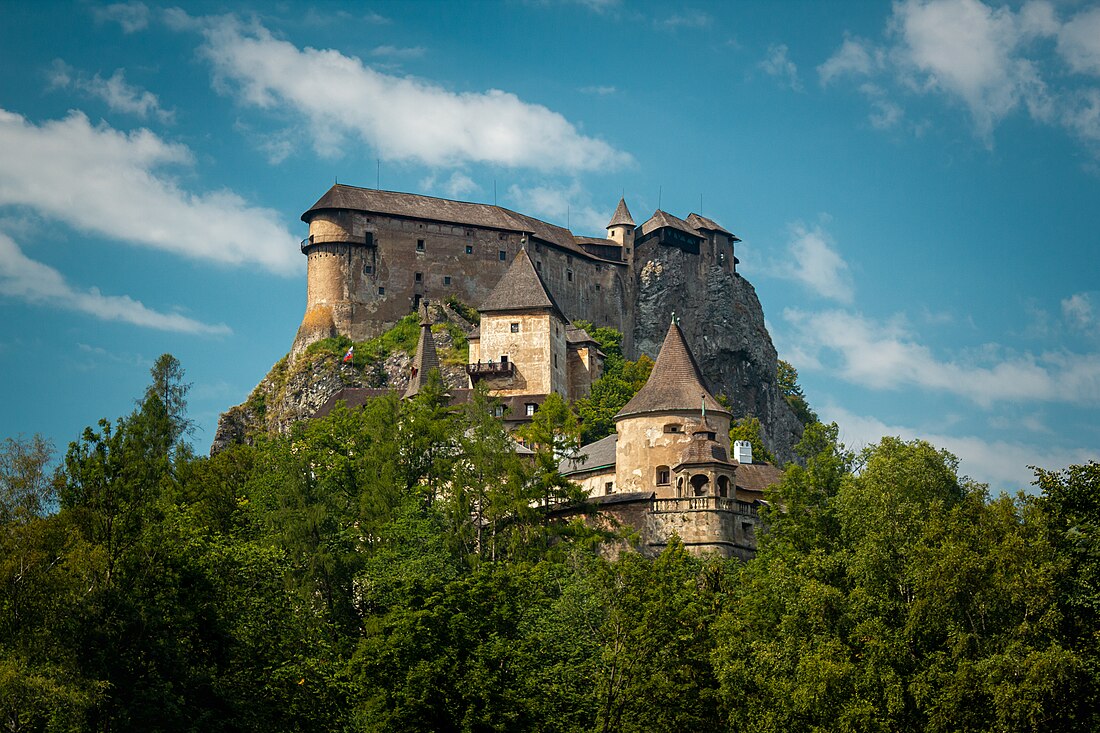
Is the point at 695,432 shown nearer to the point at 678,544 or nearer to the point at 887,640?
the point at 678,544

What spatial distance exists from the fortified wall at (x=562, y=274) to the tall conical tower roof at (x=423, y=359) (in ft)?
31.4

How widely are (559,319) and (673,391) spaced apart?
103 feet

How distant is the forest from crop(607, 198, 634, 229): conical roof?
7602 cm

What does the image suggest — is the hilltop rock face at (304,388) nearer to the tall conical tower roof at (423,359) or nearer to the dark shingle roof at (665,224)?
the tall conical tower roof at (423,359)

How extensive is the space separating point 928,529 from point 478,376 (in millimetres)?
49530

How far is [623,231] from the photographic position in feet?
426

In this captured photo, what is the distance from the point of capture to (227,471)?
70438 mm

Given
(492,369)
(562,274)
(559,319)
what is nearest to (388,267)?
(562,274)

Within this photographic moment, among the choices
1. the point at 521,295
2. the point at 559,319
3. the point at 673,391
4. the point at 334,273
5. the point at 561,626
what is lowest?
the point at 561,626

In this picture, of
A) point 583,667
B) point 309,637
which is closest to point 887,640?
point 583,667

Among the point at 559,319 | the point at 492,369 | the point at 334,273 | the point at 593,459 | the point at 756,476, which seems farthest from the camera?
the point at 334,273

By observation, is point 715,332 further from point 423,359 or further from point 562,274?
point 423,359

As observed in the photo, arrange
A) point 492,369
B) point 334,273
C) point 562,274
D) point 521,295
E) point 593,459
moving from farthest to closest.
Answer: point 562,274
point 334,273
point 521,295
point 492,369
point 593,459

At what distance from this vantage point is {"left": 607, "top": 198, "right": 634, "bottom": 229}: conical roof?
427 ft
